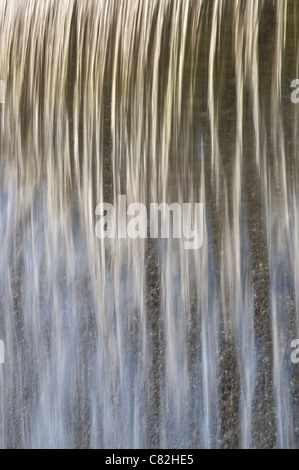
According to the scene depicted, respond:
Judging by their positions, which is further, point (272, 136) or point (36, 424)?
point (36, 424)

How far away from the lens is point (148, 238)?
14.7 feet

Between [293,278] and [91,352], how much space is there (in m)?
1.20

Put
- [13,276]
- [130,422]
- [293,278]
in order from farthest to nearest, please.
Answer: [13,276]
[130,422]
[293,278]

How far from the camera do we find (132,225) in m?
4.52

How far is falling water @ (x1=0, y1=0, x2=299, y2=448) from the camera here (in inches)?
166

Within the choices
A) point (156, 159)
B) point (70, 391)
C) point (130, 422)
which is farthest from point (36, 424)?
point (156, 159)

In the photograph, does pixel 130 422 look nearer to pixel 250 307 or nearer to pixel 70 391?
pixel 70 391

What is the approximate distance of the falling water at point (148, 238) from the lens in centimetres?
423

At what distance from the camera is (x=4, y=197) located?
5.02 m

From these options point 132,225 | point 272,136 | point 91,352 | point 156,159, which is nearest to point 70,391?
point 91,352

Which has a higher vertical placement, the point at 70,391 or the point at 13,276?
the point at 13,276

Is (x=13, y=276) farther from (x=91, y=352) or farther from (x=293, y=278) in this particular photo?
(x=293, y=278)

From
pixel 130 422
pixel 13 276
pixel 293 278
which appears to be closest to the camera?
pixel 293 278

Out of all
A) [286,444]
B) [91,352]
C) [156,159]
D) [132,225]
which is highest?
[156,159]
